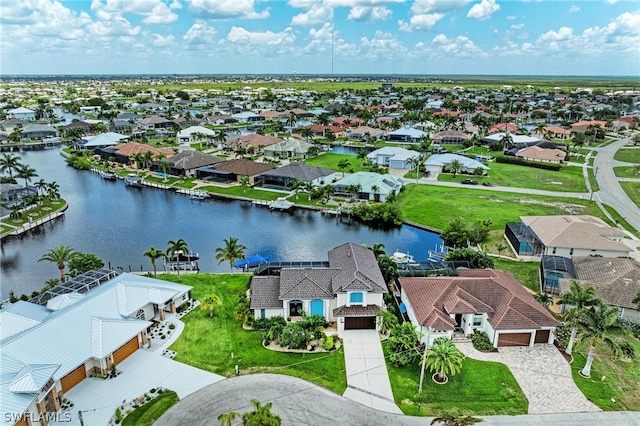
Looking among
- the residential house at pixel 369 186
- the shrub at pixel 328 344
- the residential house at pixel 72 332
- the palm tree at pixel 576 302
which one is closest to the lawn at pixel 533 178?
the residential house at pixel 369 186

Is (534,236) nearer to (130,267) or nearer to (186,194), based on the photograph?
(130,267)

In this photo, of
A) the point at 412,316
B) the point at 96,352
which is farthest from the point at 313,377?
the point at 96,352

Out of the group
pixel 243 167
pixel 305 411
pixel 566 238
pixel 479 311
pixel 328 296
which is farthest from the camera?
pixel 243 167

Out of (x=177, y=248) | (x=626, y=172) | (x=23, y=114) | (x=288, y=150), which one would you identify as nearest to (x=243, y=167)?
(x=288, y=150)

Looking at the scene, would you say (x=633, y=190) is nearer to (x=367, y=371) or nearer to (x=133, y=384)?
(x=367, y=371)

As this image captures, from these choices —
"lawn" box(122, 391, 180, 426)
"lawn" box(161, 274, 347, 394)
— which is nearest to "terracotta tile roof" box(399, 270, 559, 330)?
"lawn" box(161, 274, 347, 394)
